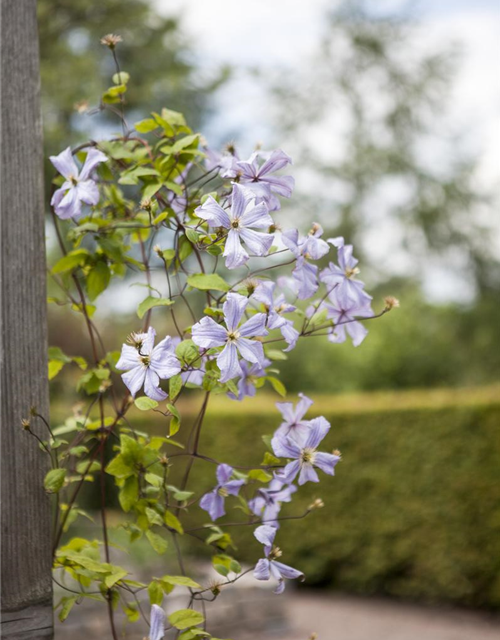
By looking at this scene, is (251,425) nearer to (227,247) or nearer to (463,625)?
(463,625)

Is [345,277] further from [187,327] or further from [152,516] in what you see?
[152,516]

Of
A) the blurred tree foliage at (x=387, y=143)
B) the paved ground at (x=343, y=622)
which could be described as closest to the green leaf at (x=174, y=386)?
the paved ground at (x=343, y=622)

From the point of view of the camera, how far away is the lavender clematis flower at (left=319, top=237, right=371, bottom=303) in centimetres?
141

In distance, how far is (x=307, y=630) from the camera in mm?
5684

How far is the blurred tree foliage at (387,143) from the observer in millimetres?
15664

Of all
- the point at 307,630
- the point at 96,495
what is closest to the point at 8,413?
the point at 307,630

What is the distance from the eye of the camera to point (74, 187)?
53.0 inches

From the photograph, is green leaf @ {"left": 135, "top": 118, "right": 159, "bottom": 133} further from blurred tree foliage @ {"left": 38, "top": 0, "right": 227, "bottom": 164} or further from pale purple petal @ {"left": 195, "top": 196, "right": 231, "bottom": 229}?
blurred tree foliage @ {"left": 38, "top": 0, "right": 227, "bottom": 164}

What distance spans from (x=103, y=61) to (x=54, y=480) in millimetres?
11620

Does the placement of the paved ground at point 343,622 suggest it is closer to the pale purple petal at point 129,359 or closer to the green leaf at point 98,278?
the green leaf at point 98,278

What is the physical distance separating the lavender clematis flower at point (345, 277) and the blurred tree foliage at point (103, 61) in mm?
6900

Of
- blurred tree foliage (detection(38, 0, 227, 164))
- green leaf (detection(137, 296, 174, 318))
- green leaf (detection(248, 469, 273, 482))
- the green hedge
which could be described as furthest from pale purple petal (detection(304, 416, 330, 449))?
blurred tree foliage (detection(38, 0, 227, 164))

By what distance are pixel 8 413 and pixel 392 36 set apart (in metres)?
17.1

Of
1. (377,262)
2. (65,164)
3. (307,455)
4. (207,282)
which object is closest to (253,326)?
(207,282)
